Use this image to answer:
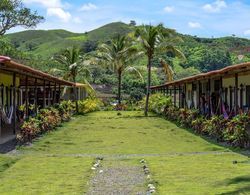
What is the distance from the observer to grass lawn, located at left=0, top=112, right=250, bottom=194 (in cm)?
927

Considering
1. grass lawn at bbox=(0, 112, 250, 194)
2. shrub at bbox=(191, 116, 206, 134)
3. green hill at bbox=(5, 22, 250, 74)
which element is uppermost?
green hill at bbox=(5, 22, 250, 74)

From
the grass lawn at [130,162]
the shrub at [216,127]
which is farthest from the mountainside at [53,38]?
the grass lawn at [130,162]

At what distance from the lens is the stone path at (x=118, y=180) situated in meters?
9.01

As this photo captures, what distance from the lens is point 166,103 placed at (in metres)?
37.2

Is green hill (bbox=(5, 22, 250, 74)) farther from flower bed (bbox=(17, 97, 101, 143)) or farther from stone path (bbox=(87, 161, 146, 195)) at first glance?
stone path (bbox=(87, 161, 146, 195))

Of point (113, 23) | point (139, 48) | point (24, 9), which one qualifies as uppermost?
point (113, 23)

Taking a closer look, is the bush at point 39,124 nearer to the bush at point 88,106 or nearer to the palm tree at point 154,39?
the palm tree at point 154,39

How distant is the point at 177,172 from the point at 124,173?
1095mm

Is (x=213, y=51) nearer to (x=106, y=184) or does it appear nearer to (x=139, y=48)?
(x=139, y=48)

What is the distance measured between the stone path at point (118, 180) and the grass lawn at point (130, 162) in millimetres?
225

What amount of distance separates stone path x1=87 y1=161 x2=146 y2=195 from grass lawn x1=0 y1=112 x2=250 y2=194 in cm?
23

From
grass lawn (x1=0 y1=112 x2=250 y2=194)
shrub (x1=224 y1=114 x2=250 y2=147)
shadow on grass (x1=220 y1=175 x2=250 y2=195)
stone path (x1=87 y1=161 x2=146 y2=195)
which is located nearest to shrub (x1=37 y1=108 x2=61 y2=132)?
grass lawn (x1=0 y1=112 x2=250 y2=194)

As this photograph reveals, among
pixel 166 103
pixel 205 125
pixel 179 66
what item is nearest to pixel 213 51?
pixel 179 66

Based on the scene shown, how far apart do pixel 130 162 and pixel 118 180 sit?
9.24 feet
